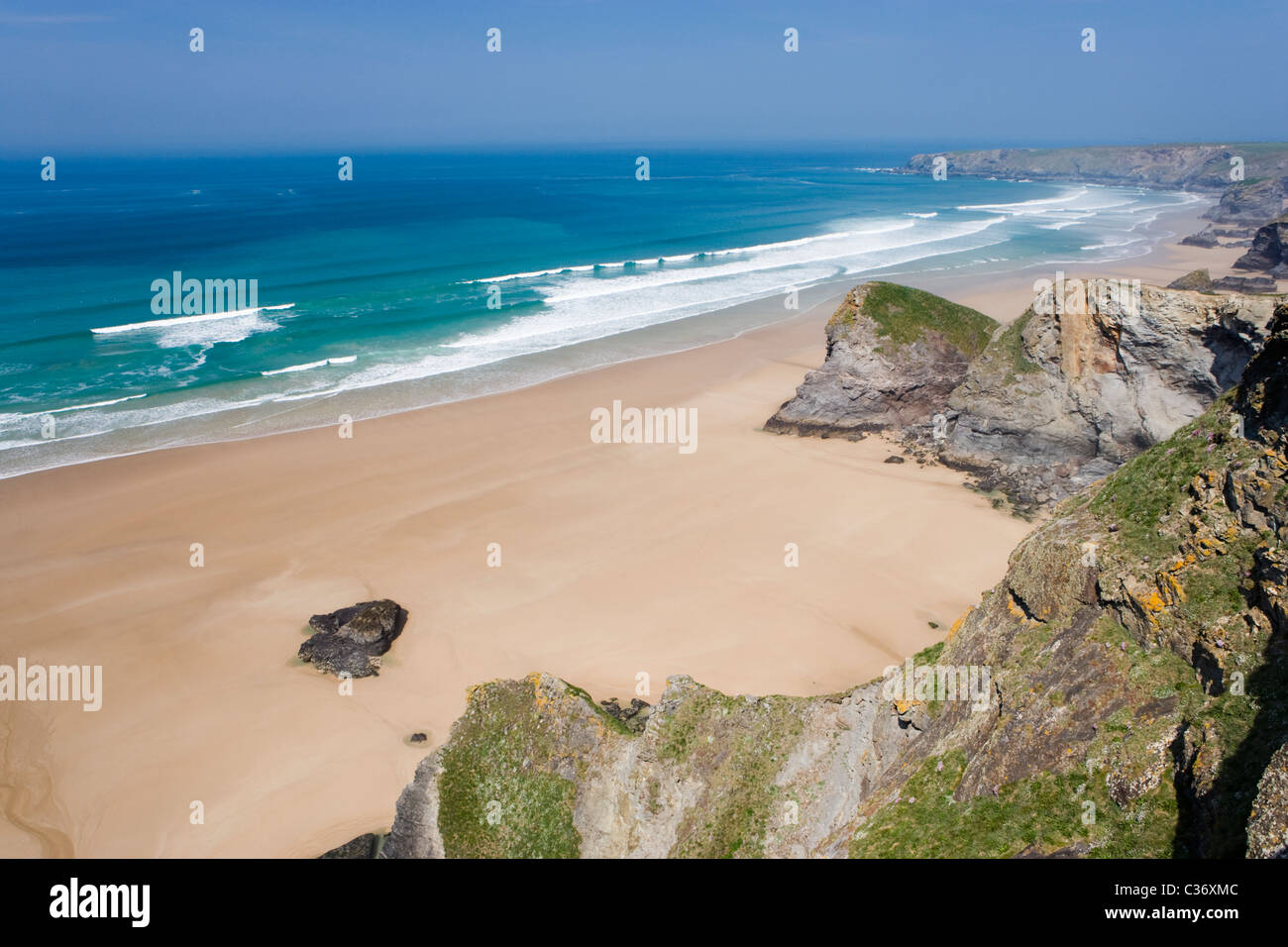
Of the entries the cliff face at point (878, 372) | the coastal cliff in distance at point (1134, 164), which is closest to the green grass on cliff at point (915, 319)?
the cliff face at point (878, 372)

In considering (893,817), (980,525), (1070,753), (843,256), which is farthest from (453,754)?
(843,256)

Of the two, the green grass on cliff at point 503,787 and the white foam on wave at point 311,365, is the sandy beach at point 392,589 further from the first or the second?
the white foam on wave at point 311,365

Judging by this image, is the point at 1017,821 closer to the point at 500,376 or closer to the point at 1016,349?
the point at 1016,349

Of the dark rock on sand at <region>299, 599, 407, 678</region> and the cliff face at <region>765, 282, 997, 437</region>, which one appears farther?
the cliff face at <region>765, 282, 997, 437</region>

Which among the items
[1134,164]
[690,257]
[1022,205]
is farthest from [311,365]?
[1134,164]

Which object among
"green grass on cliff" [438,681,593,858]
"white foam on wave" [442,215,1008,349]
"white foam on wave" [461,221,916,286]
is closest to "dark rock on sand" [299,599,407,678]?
"green grass on cliff" [438,681,593,858]

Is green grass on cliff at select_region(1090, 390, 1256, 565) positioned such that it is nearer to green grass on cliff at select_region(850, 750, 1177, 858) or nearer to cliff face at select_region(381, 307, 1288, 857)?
cliff face at select_region(381, 307, 1288, 857)

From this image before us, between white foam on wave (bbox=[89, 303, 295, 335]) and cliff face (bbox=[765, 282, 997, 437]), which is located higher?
white foam on wave (bbox=[89, 303, 295, 335])
